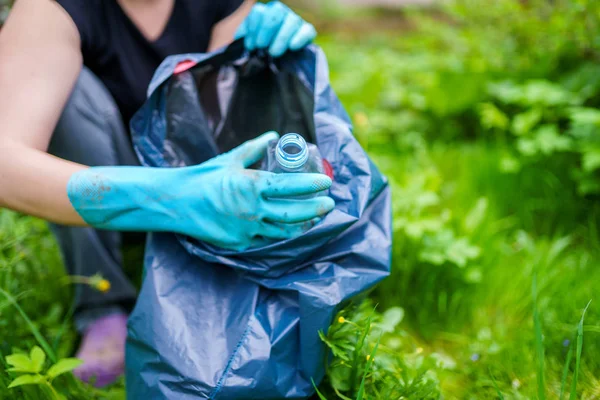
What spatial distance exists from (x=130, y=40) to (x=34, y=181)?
1.82 feet

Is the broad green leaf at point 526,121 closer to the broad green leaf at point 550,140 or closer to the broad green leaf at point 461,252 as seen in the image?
the broad green leaf at point 550,140

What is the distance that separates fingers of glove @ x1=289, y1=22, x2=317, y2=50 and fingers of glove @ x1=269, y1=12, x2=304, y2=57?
1cm

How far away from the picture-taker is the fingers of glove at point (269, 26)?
1295mm

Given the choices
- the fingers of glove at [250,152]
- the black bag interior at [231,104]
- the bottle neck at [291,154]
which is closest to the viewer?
the bottle neck at [291,154]

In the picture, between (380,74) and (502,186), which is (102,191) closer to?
(502,186)

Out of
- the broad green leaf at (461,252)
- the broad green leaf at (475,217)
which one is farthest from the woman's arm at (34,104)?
the broad green leaf at (475,217)

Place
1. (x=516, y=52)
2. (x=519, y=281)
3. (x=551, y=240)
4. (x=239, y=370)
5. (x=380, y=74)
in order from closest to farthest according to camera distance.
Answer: (x=239, y=370) → (x=519, y=281) → (x=551, y=240) → (x=516, y=52) → (x=380, y=74)

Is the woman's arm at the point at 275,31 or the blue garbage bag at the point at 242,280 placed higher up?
the woman's arm at the point at 275,31

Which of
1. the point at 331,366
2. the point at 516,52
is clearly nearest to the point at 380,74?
the point at 516,52

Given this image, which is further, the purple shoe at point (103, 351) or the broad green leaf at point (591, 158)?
the broad green leaf at point (591, 158)

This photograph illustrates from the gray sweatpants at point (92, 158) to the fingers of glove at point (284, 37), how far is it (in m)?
0.57

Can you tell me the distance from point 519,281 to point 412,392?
709 mm

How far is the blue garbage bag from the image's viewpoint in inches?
38.7

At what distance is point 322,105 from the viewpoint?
1.17m
